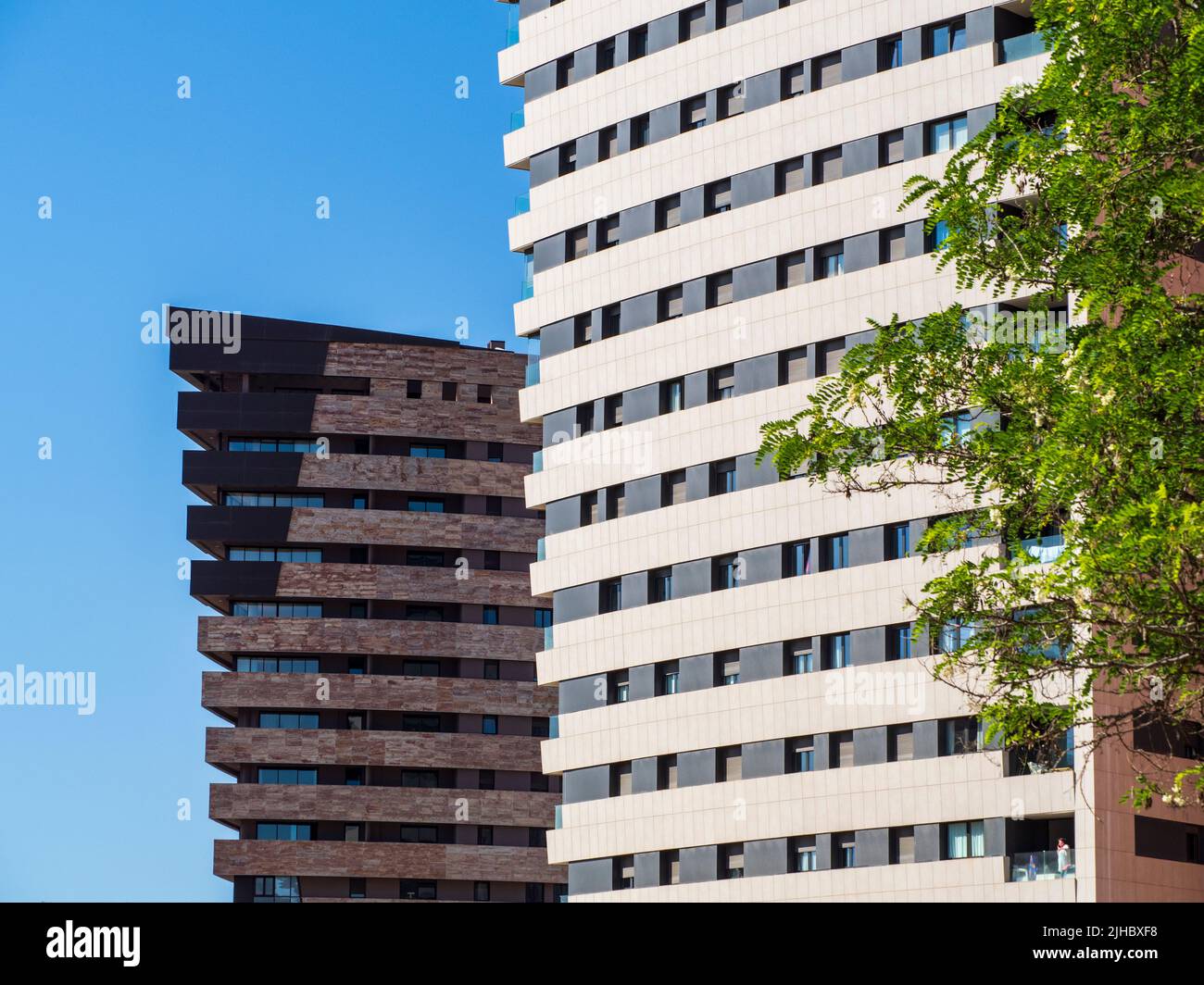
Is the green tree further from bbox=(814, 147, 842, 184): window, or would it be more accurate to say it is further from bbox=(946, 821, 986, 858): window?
bbox=(814, 147, 842, 184): window

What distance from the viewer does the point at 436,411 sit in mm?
111125

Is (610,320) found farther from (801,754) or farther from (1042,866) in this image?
(1042,866)

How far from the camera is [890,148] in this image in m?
65.9

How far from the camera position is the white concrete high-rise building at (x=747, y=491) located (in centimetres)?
6044

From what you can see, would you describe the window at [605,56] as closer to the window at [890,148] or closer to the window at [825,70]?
the window at [825,70]

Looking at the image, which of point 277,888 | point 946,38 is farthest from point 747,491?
point 277,888

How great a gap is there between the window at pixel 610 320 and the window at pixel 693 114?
7.52 m

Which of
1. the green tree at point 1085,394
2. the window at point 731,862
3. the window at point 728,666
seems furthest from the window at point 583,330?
the green tree at point 1085,394

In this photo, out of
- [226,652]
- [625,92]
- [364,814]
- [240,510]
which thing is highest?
[625,92]

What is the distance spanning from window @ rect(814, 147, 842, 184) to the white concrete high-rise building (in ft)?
0.24

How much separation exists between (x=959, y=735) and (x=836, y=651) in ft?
20.1
